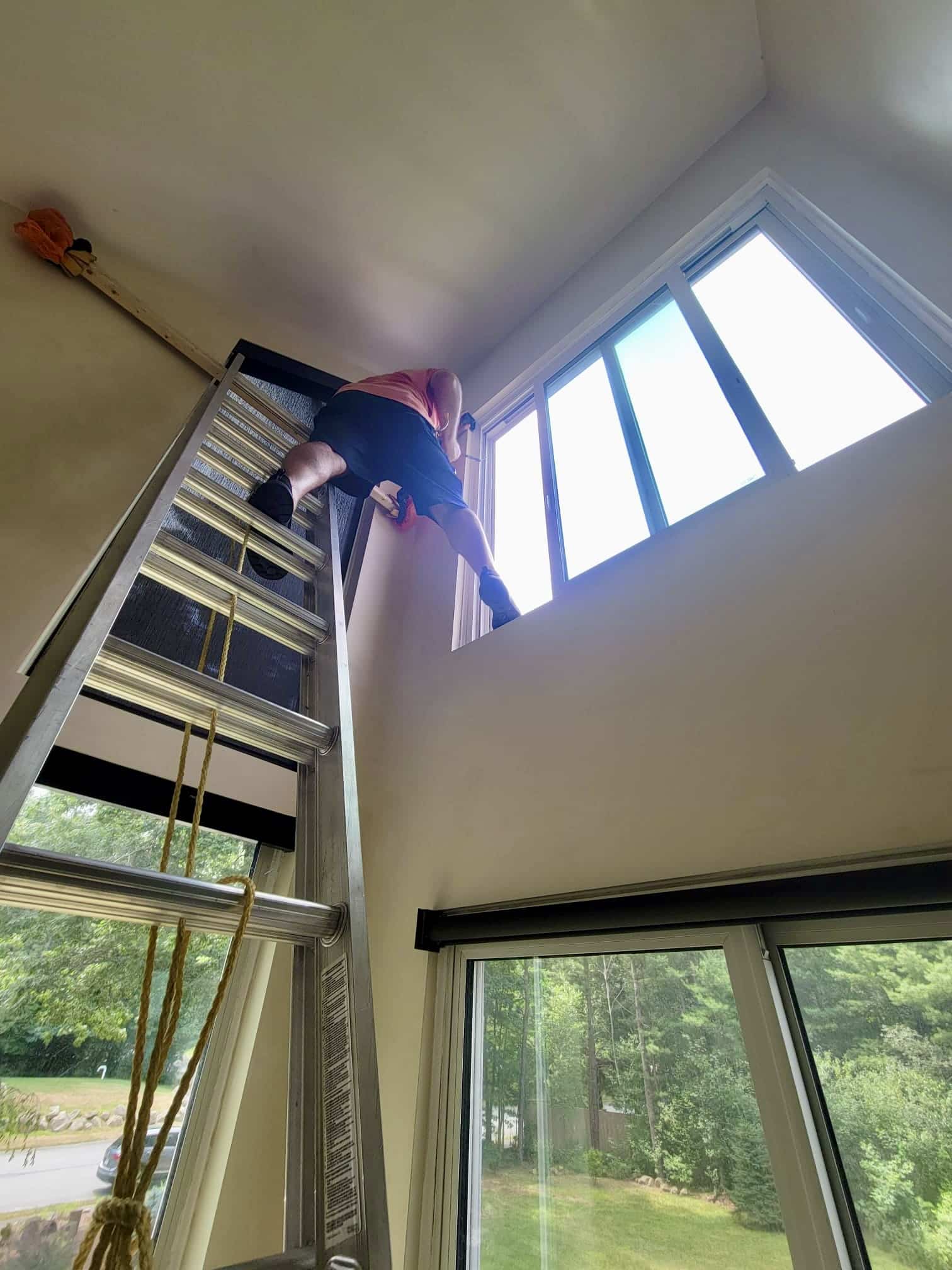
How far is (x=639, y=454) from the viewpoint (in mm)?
2113

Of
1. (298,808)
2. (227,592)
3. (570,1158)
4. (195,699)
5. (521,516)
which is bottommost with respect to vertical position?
(570,1158)

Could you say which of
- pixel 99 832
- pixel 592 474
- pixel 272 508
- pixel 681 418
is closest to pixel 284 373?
pixel 272 508

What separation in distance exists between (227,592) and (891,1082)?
1410 millimetres

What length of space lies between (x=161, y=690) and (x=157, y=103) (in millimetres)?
2877

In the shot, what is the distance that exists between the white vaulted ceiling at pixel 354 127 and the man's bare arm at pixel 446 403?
1021 mm

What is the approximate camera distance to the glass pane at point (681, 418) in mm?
1761

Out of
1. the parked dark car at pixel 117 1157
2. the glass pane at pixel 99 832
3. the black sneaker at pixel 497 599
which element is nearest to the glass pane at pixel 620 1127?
the parked dark car at pixel 117 1157

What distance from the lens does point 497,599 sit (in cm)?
201

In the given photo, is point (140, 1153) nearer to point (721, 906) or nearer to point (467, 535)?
point (721, 906)

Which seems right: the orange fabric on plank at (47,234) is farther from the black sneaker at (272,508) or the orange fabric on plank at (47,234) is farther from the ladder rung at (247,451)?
the black sneaker at (272,508)

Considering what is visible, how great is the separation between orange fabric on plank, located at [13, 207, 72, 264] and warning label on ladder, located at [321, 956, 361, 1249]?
282 cm

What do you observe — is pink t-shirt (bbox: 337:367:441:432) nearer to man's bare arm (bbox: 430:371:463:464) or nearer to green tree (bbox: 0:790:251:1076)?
man's bare arm (bbox: 430:371:463:464)

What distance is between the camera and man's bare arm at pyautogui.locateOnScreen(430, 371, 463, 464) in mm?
2467

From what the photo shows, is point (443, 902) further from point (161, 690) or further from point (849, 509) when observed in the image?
point (849, 509)
